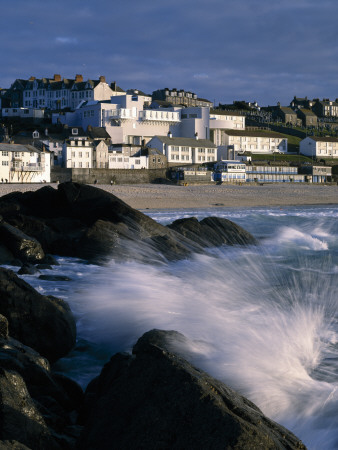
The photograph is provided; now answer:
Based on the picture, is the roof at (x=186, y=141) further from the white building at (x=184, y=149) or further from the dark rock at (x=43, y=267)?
the dark rock at (x=43, y=267)

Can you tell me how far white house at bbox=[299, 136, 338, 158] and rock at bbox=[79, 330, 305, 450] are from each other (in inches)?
3279

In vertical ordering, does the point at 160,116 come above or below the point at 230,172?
above

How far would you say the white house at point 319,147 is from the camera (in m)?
85.2

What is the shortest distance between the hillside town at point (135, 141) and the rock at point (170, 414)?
48.9 metres

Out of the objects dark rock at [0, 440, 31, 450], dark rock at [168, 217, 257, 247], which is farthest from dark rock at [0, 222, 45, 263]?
dark rock at [0, 440, 31, 450]

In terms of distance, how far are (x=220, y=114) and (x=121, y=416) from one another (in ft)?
282

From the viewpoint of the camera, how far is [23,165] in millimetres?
52562

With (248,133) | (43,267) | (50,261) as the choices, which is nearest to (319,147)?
(248,133)

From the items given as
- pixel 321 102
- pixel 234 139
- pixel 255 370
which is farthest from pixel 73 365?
pixel 321 102

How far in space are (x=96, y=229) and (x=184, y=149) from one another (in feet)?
183

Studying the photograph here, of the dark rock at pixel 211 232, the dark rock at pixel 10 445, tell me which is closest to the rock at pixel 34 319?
the dark rock at pixel 10 445

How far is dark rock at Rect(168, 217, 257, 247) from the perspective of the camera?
55.4 feet

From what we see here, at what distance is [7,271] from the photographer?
7.56m

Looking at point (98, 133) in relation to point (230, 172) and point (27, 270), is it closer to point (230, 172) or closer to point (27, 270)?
point (230, 172)
